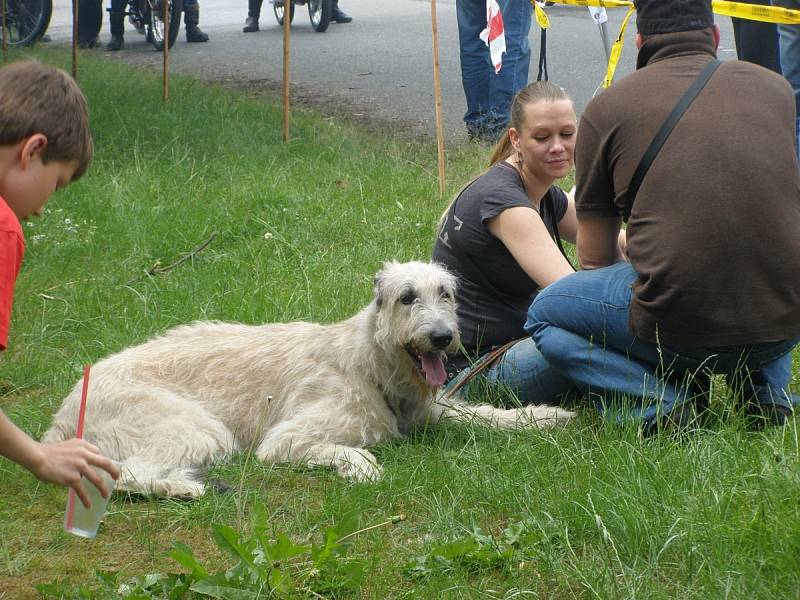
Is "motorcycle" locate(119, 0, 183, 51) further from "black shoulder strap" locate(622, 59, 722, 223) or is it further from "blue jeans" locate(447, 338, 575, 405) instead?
"black shoulder strap" locate(622, 59, 722, 223)

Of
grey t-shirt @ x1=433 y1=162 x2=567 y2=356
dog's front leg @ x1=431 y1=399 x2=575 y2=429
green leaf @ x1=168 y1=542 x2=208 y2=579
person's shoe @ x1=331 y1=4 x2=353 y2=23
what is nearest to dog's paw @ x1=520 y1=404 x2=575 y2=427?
dog's front leg @ x1=431 y1=399 x2=575 y2=429

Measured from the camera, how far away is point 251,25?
837 inches

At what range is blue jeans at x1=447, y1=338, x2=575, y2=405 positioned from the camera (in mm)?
5629

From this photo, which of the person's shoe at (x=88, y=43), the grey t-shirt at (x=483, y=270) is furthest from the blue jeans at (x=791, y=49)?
the person's shoe at (x=88, y=43)

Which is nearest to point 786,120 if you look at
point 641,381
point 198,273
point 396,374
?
point 641,381

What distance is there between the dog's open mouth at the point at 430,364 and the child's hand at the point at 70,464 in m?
2.20

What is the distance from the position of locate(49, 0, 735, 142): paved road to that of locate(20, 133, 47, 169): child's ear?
28.0 ft

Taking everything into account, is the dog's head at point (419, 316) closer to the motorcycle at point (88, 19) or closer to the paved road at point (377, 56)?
the paved road at point (377, 56)

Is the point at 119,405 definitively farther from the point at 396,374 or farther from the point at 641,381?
the point at 641,381

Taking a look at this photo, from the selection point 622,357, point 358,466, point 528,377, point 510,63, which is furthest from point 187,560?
point 510,63

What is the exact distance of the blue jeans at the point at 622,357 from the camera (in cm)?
473

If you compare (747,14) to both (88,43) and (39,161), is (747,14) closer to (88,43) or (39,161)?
(39,161)

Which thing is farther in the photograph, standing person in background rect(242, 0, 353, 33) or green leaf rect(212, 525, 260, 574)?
standing person in background rect(242, 0, 353, 33)

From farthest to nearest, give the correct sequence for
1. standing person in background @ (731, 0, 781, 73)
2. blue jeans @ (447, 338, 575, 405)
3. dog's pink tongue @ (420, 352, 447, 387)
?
standing person in background @ (731, 0, 781, 73)
blue jeans @ (447, 338, 575, 405)
dog's pink tongue @ (420, 352, 447, 387)
